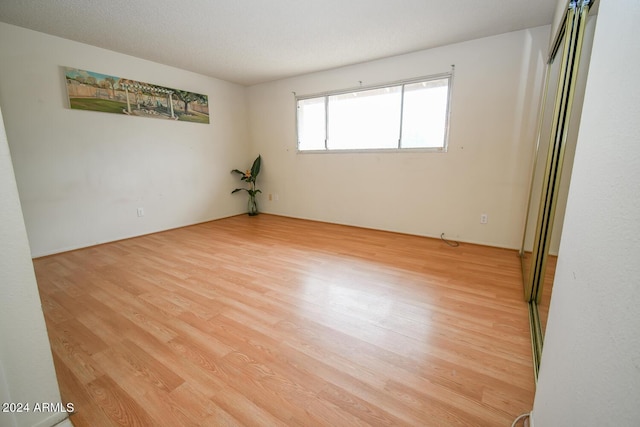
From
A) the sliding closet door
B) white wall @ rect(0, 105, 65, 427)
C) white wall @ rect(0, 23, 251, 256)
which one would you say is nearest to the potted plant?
white wall @ rect(0, 23, 251, 256)

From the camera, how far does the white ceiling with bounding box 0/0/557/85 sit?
232 cm

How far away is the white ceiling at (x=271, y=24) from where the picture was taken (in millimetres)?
2324

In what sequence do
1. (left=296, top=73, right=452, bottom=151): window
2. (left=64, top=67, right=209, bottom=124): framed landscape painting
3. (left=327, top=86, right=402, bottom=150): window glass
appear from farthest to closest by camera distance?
(left=327, top=86, right=402, bottom=150): window glass → (left=296, top=73, right=452, bottom=151): window → (left=64, top=67, right=209, bottom=124): framed landscape painting

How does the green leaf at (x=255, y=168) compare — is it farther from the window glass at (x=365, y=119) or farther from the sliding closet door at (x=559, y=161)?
the sliding closet door at (x=559, y=161)

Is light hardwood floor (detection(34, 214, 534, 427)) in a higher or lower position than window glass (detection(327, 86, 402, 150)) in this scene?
lower

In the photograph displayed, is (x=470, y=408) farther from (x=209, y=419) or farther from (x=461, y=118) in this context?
(x=461, y=118)

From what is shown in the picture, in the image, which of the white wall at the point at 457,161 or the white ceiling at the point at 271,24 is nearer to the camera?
the white ceiling at the point at 271,24

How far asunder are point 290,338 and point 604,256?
1491 millimetres

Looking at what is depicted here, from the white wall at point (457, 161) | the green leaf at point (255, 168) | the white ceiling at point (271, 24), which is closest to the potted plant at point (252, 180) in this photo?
the green leaf at point (255, 168)

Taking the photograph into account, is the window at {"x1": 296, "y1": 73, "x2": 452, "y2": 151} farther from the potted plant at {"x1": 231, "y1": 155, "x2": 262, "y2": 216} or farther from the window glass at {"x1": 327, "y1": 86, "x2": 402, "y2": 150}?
the potted plant at {"x1": 231, "y1": 155, "x2": 262, "y2": 216}

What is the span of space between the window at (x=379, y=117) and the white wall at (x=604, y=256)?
8.92 ft

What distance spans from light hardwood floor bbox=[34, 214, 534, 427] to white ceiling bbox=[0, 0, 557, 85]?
7.82ft

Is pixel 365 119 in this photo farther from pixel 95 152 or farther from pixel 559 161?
pixel 95 152

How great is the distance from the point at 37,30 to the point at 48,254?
2419mm
